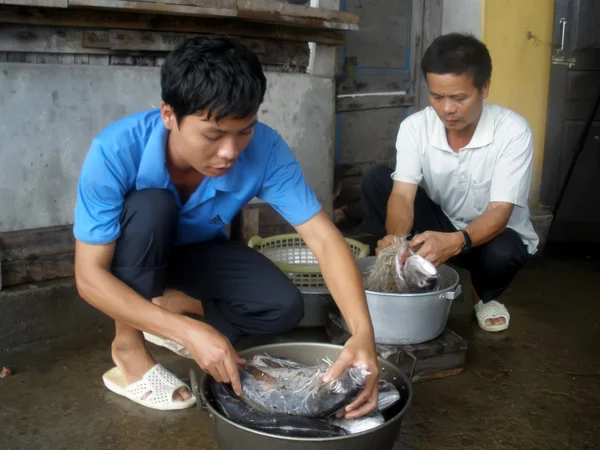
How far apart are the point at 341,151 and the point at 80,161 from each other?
83.5 inches

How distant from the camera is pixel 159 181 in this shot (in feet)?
7.95

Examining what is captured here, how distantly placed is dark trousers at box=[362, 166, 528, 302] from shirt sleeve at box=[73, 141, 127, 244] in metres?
1.86

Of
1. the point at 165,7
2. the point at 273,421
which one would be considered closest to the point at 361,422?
the point at 273,421

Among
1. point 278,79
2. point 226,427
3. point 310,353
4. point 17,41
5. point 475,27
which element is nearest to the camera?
point 226,427

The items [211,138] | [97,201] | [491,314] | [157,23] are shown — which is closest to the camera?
[211,138]

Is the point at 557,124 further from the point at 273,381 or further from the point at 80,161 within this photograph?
the point at 273,381

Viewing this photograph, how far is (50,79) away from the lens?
3.28m

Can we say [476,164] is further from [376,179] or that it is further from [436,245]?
[436,245]

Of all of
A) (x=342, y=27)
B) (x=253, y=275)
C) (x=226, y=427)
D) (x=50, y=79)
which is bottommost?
(x=226, y=427)

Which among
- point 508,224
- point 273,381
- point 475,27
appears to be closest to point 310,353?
point 273,381

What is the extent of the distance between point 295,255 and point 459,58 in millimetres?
1468

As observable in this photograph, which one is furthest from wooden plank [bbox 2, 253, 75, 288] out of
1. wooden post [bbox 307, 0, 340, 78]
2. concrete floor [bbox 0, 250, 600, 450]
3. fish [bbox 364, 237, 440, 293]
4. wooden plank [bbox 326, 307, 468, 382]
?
wooden post [bbox 307, 0, 340, 78]

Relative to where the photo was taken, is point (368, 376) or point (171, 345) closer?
point (368, 376)

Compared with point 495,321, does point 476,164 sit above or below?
above
